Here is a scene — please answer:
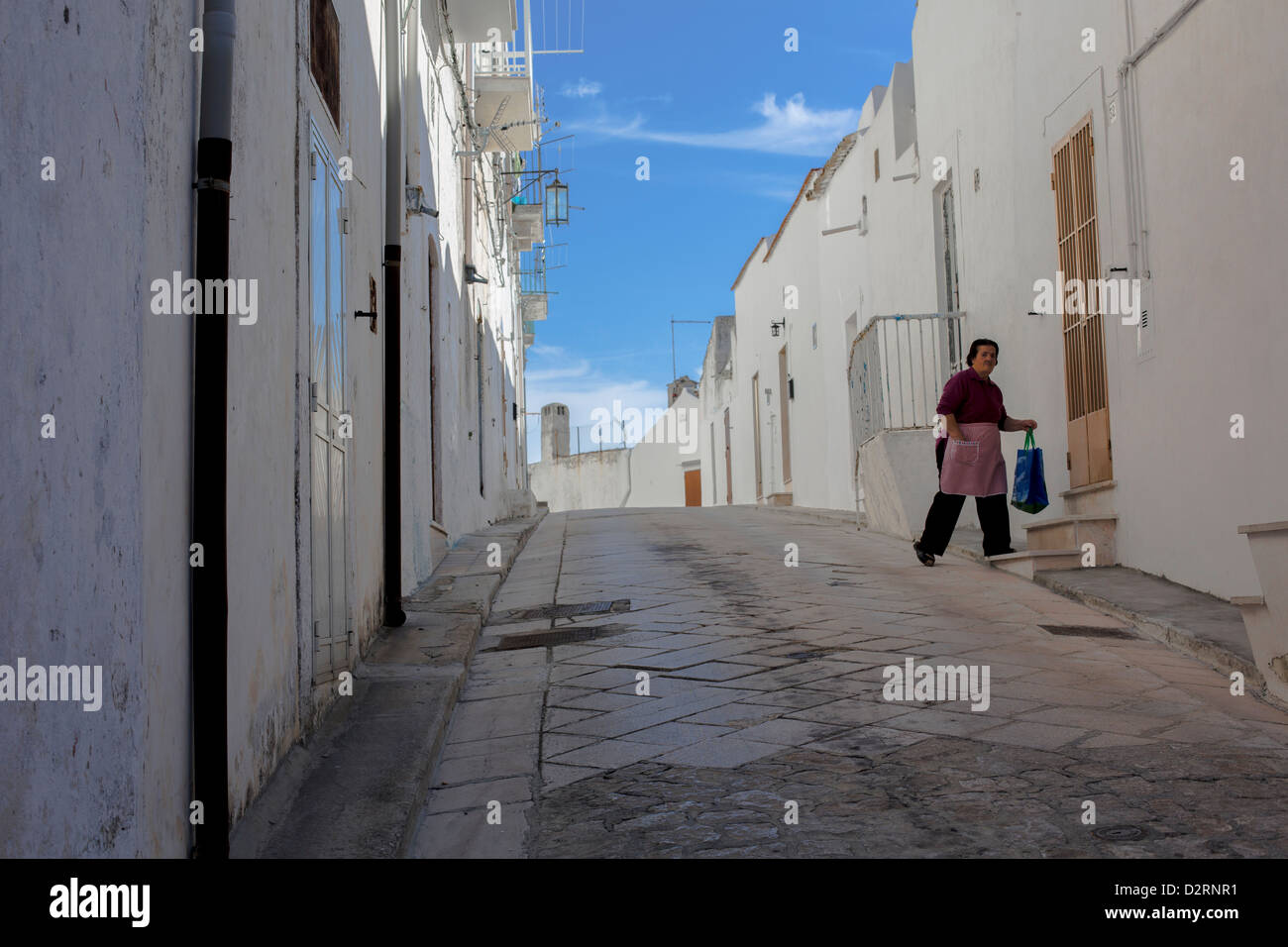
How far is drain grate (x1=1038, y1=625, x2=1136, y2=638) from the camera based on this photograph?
6.48 meters

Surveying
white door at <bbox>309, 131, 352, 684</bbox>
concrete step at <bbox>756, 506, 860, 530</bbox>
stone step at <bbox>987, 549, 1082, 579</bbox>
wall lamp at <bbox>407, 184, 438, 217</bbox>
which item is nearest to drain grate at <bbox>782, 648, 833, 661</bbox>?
white door at <bbox>309, 131, 352, 684</bbox>

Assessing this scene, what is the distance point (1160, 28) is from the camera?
7418 millimetres

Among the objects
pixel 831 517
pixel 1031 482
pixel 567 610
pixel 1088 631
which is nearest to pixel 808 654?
pixel 1088 631

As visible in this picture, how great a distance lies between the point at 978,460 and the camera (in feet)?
29.2

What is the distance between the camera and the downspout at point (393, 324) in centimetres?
687

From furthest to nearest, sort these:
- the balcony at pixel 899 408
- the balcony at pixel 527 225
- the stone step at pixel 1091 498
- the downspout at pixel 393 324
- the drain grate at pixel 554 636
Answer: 1. the balcony at pixel 527 225
2. the balcony at pixel 899 408
3. the stone step at pixel 1091 498
4. the downspout at pixel 393 324
5. the drain grate at pixel 554 636

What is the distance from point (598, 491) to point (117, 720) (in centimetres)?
4060

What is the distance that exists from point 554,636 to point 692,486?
1335 inches

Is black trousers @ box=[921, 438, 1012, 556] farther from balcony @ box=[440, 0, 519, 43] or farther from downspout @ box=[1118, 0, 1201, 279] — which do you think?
balcony @ box=[440, 0, 519, 43]

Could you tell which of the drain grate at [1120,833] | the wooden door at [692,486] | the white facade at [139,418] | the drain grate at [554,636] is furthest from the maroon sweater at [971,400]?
the wooden door at [692,486]

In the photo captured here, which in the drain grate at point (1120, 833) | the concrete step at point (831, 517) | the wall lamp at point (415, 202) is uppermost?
the wall lamp at point (415, 202)

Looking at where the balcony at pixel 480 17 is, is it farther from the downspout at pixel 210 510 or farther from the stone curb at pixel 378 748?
the downspout at pixel 210 510

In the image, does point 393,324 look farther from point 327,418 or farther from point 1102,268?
point 1102,268

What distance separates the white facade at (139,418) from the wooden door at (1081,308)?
5680mm
